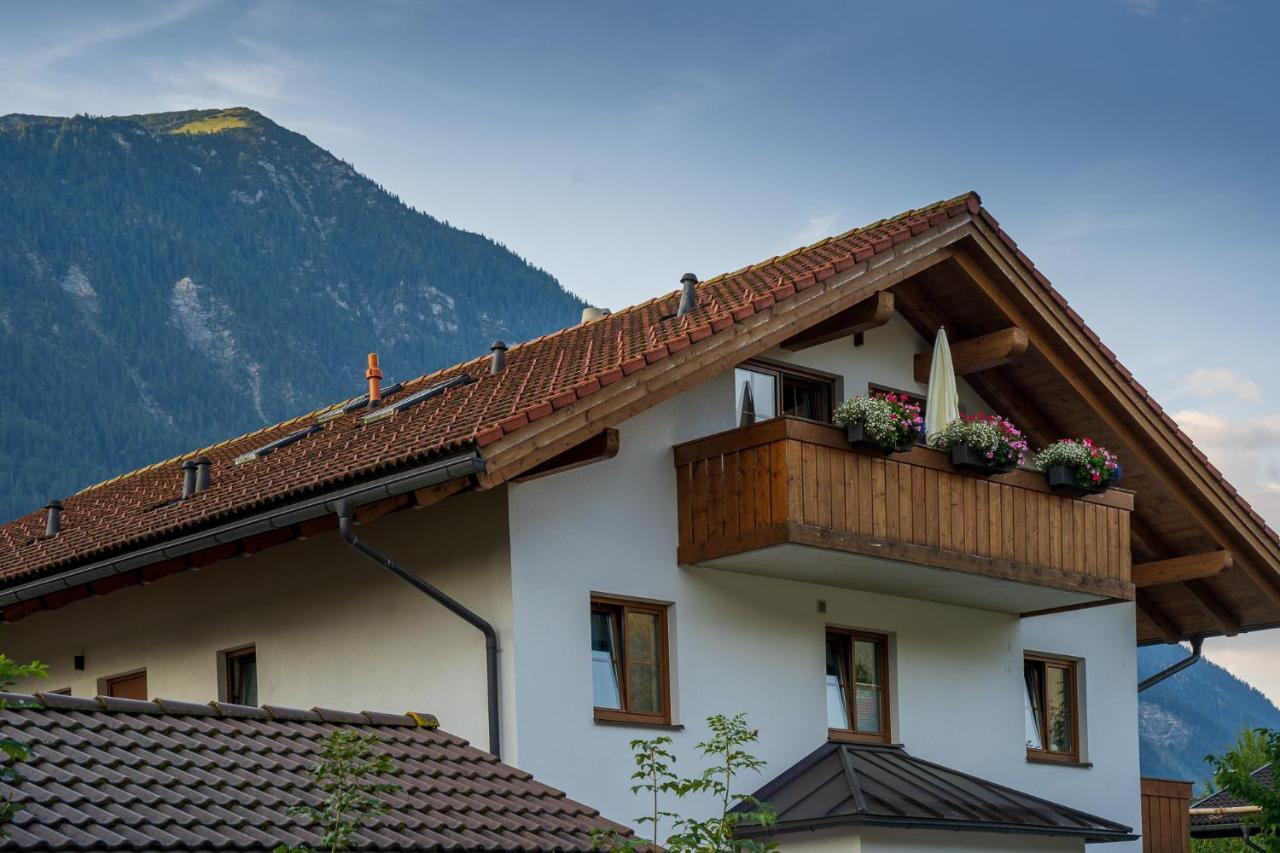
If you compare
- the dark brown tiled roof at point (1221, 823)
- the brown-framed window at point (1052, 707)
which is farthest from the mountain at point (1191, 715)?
the brown-framed window at point (1052, 707)

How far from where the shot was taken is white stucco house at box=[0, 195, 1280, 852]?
15914 mm

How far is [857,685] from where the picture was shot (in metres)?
18.8

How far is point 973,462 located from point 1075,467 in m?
1.48

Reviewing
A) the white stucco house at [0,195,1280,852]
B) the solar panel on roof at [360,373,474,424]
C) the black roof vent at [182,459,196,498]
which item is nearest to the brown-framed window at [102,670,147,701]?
the white stucco house at [0,195,1280,852]

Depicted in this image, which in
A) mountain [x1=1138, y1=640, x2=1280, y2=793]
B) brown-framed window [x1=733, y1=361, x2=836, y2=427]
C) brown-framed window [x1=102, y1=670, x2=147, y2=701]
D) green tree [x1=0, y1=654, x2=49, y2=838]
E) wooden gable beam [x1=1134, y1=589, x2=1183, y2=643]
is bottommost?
mountain [x1=1138, y1=640, x2=1280, y2=793]

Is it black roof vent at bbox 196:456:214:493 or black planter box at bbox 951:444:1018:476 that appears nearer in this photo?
black planter box at bbox 951:444:1018:476

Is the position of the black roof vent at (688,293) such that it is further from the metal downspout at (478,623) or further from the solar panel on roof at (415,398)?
Answer: the metal downspout at (478,623)

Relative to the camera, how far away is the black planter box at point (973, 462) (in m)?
17.9

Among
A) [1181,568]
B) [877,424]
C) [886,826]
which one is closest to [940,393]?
[877,424]

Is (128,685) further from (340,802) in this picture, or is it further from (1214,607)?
(1214,607)

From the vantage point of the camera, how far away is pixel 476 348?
619ft

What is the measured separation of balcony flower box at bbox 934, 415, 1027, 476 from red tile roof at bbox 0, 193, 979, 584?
181cm

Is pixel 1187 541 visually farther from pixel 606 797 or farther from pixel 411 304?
pixel 411 304

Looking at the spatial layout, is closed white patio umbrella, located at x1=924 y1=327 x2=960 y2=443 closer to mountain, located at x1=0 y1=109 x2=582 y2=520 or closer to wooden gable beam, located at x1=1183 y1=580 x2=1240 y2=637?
wooden gable beam, located at x1=1183 y1=580 x2=1240 y2=637
